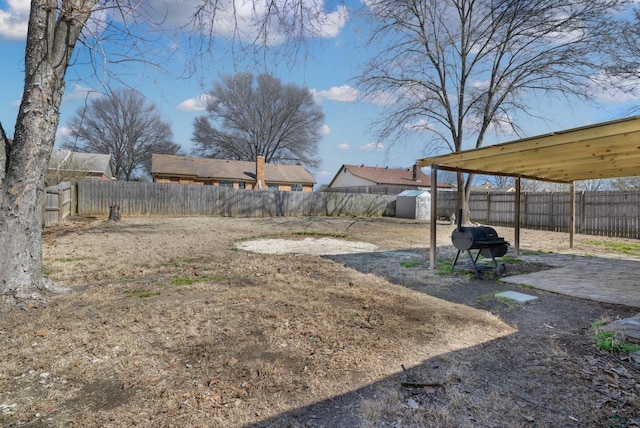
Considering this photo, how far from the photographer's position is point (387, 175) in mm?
32969

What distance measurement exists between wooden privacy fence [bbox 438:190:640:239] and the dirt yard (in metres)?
10.1

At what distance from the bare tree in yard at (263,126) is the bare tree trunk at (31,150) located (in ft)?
95.9

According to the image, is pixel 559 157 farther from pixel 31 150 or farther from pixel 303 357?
pixel 31 150

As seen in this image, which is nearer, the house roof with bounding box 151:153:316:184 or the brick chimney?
the house roof with bounding box 151:153:316:184

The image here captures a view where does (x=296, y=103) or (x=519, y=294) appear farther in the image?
(x=296, y=103)

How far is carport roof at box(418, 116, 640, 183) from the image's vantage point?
3.98m

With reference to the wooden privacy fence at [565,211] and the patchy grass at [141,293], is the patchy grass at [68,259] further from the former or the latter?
the wooden privacy fence at [565,211]

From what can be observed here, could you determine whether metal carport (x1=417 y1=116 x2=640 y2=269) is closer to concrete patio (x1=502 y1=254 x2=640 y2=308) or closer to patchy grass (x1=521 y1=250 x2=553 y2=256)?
patchy grass (x1=521 y1=250 x2=553 y2=256)

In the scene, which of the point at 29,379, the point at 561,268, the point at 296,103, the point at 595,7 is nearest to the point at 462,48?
the point at 595,7

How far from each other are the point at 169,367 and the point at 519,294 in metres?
4.12

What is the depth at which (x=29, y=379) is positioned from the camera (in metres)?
2.09

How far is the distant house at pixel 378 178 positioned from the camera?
102ft

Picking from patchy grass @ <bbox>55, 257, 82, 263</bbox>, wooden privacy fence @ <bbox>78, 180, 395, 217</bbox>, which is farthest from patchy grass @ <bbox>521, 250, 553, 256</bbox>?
wooden privacy fence @ <bbox>78, 180, 395, 217</bbox>

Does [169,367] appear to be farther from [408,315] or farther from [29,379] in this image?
[408,315]
